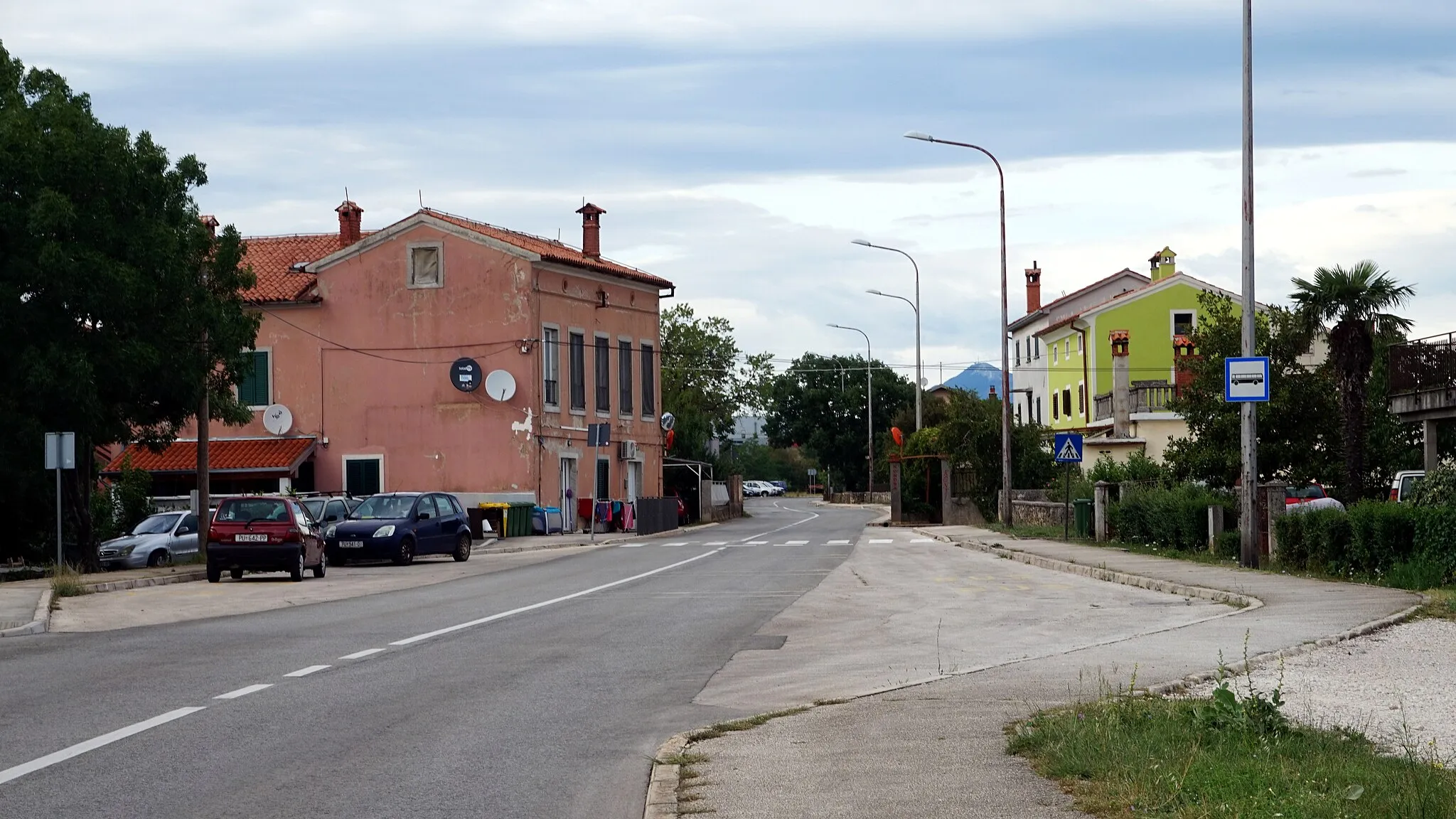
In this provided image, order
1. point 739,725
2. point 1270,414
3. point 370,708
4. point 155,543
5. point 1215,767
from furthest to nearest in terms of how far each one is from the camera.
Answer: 1. point 1270,414
2. point 155,543
3. point 370,708
4. point 739,725
5. point 1215,767

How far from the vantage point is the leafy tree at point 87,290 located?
26.9 metres

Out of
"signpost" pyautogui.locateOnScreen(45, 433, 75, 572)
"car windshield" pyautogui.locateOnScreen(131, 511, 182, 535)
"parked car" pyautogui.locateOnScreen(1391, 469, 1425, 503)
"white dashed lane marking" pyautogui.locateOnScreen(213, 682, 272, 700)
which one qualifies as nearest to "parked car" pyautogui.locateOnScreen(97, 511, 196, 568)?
"car windshield" pyautogui.locateOnScreen(131, 511, 182, 535)

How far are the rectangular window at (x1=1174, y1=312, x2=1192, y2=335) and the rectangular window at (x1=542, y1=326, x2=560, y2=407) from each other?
37585 millimetres

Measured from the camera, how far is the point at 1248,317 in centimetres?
2406

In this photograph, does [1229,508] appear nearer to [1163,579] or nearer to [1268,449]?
[1163,579]

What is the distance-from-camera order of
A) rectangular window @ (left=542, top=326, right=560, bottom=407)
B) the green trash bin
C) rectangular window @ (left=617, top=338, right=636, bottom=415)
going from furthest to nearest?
rectangular window @ (left=617, top=338, right=636, bottom=415) → rectangular window @ (left=542, top=326, right=560, bottom=407) → the green trash bin

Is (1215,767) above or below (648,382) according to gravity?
below

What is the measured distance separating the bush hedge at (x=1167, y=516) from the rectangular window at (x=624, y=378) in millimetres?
24989

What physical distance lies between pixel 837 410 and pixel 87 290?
10796 cm

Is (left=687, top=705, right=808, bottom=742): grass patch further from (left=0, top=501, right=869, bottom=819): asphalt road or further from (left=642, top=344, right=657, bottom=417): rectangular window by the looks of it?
(left=642, top=344, right=657, bottom=417): rectangular window

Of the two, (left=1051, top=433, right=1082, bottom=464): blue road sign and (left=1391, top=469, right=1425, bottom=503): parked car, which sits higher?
(left=1051, top=433, right=1082, bottom=464): blue road sign

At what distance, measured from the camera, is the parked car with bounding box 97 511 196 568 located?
33719 millimetres

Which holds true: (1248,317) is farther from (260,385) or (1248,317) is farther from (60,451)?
(260,385)

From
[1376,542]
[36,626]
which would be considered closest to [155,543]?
[36,626]
